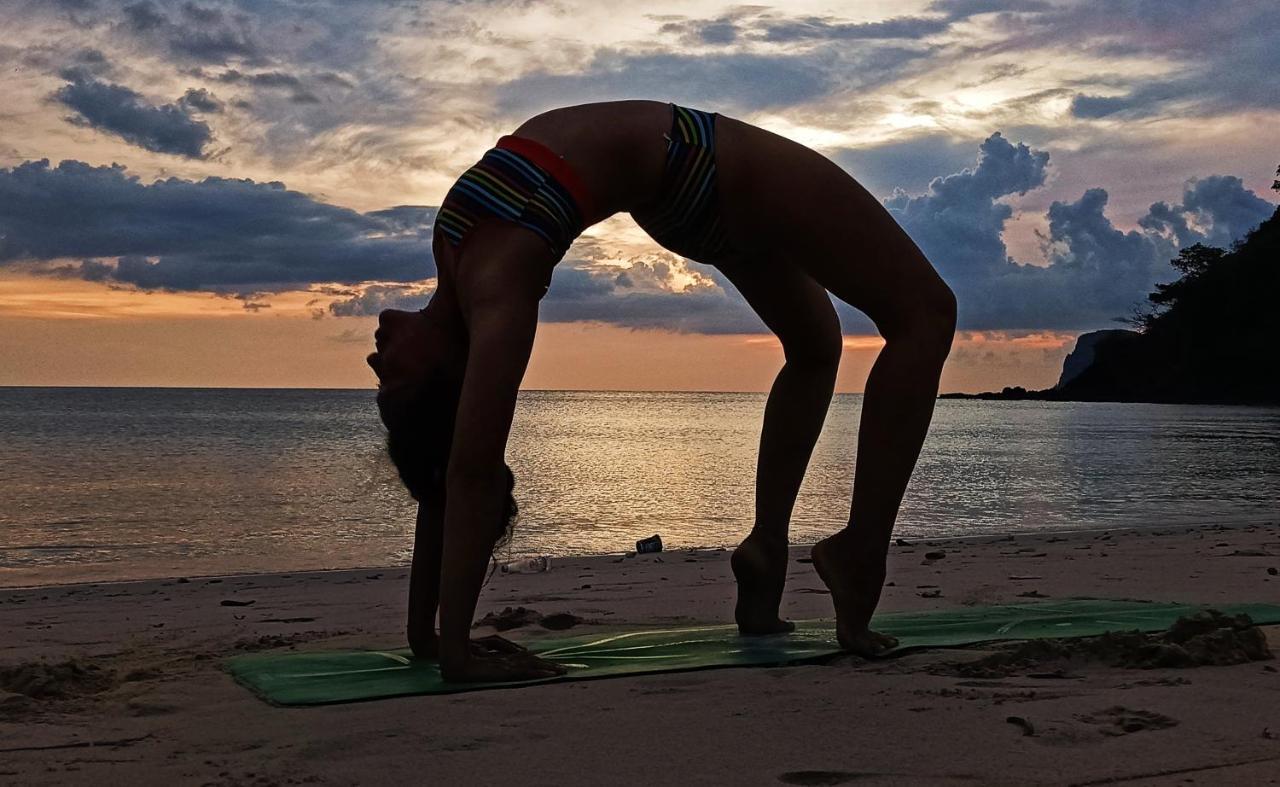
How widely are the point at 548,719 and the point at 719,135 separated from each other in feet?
4.69

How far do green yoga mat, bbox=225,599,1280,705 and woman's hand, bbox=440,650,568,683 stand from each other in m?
0.02

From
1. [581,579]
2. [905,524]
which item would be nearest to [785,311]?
[581,579]

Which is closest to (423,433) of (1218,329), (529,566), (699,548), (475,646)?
(475,646)

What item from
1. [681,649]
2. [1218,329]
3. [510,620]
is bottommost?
[510,620]

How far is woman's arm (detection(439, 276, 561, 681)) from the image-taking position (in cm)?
254

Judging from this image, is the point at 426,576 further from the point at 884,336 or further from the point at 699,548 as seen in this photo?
the point at 699,548

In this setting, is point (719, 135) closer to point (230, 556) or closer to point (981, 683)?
point (981, 683)

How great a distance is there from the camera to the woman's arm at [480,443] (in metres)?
2.54

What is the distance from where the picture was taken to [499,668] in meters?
2.69

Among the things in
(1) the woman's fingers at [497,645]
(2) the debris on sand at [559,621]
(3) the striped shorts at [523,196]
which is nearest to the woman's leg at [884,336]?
(3) the striped shorts at [523,196]

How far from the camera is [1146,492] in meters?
15.4

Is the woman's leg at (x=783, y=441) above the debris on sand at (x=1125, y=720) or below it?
above

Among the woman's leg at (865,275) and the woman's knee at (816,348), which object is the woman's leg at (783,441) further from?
the woman's leg at (865,275)

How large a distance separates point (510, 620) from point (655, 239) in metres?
1.63
